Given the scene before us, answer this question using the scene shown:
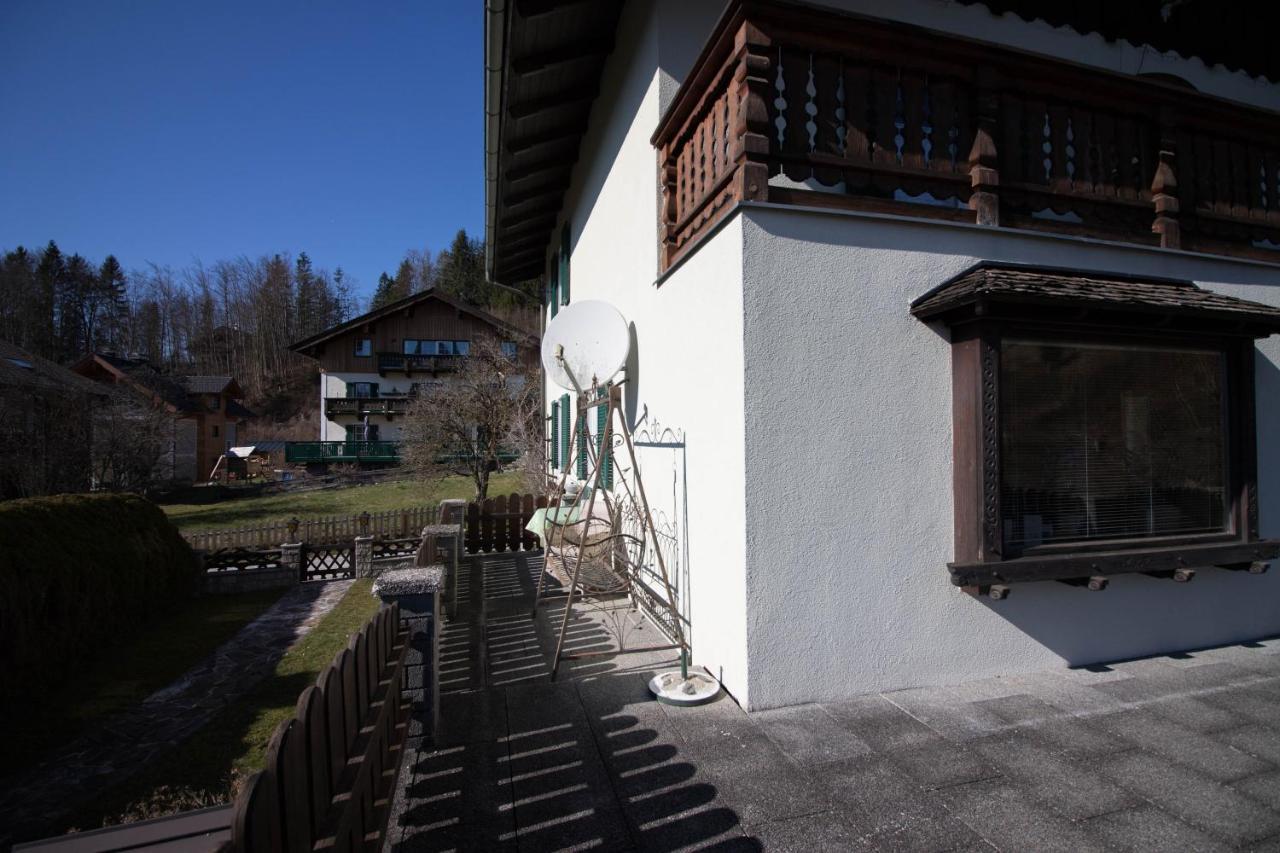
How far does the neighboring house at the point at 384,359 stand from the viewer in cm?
→ 3372

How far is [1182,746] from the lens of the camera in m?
3.21

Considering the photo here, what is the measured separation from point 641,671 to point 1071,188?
464 cm

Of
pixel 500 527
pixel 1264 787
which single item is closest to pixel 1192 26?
pixel 1264 787

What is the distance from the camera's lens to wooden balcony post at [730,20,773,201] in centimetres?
365

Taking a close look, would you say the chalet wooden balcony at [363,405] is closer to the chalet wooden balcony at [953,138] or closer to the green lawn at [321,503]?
the green lawn at [321,503]

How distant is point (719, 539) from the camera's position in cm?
404

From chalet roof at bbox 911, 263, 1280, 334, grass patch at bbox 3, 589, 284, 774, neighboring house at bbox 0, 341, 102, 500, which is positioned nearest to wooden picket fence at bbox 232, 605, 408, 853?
chalet roof at bbox 911, 263, 1280, 334

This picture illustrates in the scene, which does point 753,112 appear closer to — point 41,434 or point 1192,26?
point 1192,26

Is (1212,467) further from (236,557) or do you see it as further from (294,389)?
(294,389)

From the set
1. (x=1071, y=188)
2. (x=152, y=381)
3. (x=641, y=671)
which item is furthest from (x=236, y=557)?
(x=152, y=381)

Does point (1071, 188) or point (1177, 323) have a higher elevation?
point (1071, 188)

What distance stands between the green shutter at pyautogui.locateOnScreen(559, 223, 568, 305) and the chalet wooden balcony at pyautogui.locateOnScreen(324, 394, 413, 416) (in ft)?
82.5

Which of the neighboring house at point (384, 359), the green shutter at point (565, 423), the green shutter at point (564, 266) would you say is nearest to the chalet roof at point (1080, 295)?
the green shutter at point (565, 423)

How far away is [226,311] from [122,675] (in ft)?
189
